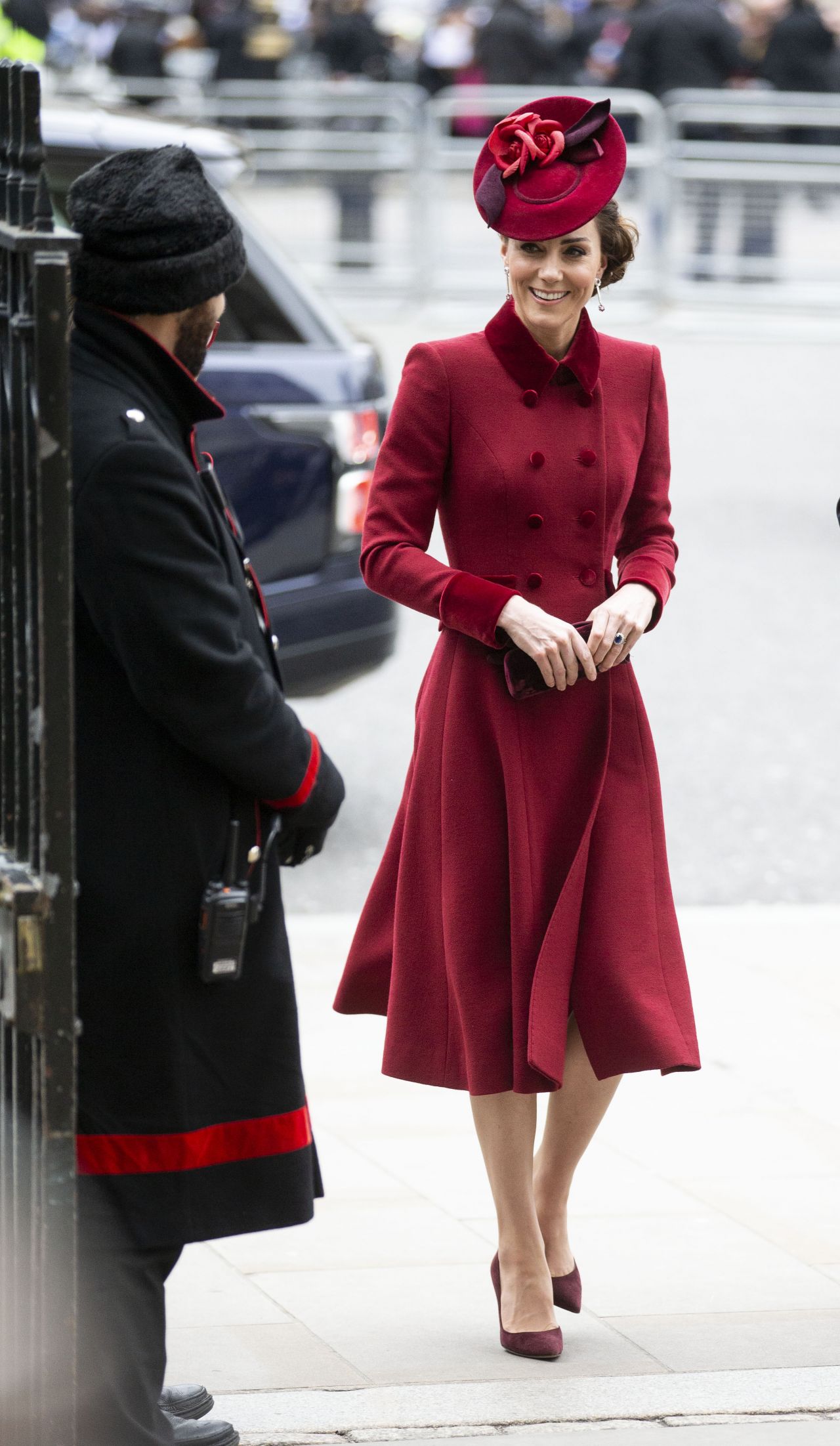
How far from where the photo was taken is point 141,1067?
271 centimetres

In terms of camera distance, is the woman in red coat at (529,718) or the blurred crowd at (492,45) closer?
the woman in red coat at (529,718)

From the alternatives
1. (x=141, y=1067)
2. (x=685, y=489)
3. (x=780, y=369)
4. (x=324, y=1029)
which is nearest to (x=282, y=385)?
(x=324, y=1029)

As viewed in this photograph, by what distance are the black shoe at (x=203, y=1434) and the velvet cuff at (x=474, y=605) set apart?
119 centimetres

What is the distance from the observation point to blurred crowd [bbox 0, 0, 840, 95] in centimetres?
1727

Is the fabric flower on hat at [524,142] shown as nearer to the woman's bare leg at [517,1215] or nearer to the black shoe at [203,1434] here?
the woman's bare leg at [517,1215]

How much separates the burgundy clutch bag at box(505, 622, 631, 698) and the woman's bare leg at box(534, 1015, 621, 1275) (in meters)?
0.53

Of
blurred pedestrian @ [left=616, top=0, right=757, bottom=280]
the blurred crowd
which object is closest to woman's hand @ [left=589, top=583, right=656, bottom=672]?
the blurred crowd

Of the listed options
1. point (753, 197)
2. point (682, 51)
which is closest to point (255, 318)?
point (753, 197)

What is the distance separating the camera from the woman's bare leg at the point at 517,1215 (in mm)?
3367

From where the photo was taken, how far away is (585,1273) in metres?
3.73

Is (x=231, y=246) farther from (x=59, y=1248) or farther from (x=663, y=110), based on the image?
(x=663, y=110)

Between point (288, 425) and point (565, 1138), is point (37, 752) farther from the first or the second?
point (288, 425)

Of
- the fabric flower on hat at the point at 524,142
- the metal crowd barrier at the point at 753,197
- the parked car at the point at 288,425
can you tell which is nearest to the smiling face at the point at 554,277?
the fabric flower on hat at the point at 524,142

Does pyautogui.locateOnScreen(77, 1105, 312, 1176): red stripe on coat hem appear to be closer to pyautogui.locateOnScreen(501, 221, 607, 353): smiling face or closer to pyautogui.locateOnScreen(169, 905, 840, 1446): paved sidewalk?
pyautogui.locateOnScreen(169, 905, 840, 1446): paved sidewalk
